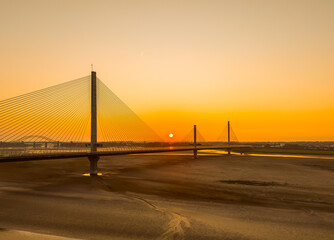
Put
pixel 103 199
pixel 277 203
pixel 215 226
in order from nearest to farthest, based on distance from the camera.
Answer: pixel 215 226 < pixel 277 203 < pixel 103 199

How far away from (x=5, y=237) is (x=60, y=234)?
1.82m

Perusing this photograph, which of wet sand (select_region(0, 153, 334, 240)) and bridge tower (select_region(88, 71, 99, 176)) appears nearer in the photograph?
wet sand (select_region(0, 153, 334, 240))

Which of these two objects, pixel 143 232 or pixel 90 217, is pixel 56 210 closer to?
pixel 90 217

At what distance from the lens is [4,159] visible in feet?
66.7

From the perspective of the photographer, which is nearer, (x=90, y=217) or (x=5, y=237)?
(x=5, y=237)

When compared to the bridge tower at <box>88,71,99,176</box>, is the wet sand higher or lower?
lower

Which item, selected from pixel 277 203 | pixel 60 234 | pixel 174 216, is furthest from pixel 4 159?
pixel 277 203

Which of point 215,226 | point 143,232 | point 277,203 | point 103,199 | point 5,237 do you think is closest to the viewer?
point 5,237

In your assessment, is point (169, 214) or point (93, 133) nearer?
point (169, 214)

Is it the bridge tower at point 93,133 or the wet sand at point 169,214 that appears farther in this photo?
the bridge tower at point 93,133

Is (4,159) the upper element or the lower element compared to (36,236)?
A: upper

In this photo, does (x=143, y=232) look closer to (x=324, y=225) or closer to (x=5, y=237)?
(x=5, y=237)

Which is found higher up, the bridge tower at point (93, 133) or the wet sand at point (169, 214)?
the bridge tower at point (93, 133)

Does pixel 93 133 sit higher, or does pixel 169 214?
pixel 93 133
